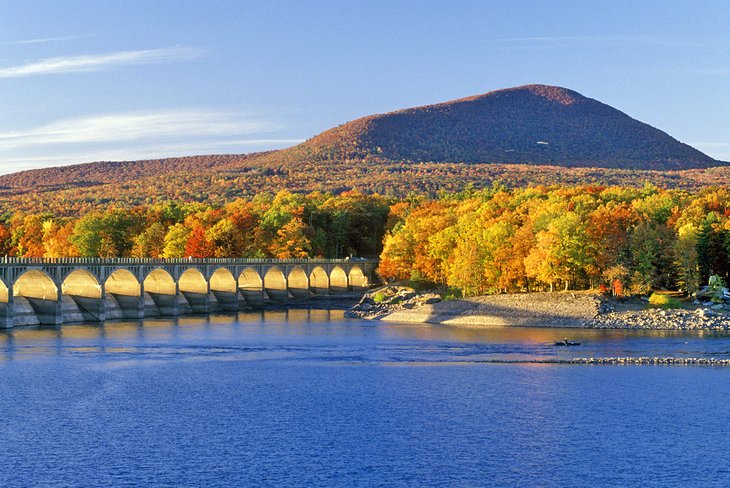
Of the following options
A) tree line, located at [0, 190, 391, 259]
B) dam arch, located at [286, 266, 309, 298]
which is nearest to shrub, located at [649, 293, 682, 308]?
dam arch, located at [286, 266, 309, 298]

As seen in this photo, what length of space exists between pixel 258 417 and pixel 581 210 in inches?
2645

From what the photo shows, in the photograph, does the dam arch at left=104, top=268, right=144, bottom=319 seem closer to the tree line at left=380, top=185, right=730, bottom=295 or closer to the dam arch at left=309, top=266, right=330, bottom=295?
the tree line at left=380, top=185, right=730, bottom=295

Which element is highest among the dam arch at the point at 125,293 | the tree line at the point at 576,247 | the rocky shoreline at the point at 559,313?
the tree line at the point at 576,247

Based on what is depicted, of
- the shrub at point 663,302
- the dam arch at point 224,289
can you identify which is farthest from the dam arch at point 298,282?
the shrub at point 663,302

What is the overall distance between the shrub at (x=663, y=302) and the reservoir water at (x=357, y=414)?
17.3m

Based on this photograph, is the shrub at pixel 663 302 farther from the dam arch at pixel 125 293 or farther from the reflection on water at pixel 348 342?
the dam arch at pixel 125 293

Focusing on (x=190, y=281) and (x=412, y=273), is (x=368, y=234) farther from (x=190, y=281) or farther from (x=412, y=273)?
(x=190, y=281)

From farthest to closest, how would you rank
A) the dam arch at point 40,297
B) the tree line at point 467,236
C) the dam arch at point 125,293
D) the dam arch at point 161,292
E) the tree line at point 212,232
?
the tree line at point 212,232 → the dam arch at point 161,292 → the dam arch at point 125,293 → the tree line at point 467,236 → the dam arch at point 40,297

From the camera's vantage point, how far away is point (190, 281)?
11631cm

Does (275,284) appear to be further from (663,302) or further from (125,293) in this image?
(663,302)

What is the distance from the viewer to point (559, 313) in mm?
93812

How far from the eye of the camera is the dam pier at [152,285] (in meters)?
90.1

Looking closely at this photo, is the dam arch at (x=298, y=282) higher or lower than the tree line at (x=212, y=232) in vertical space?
lower

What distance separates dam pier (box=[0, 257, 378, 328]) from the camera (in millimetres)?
90062
